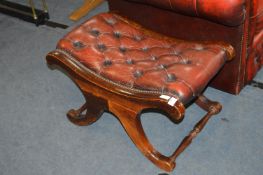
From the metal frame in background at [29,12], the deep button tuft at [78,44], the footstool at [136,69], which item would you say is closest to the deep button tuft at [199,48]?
the footstool at [136,69]

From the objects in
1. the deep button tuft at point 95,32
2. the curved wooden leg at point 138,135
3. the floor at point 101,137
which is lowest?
the floor at point 101,137

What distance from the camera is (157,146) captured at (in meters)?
1.83

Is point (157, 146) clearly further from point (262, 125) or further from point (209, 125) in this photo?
point (262, 125)

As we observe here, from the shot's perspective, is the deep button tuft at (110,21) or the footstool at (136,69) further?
the deep button tuft at (110,21)

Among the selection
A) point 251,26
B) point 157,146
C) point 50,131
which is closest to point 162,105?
point 157,146

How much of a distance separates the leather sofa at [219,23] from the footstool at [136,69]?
11 centimetres

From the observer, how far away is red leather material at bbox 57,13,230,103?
150 cm

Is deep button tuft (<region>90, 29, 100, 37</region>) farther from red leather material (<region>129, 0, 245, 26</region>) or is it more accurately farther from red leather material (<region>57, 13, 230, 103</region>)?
red leather material (<region>129, 0, 245, 26</region>)

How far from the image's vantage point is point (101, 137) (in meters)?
1.91

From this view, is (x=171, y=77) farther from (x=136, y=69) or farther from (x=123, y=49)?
(x=123, y=49)

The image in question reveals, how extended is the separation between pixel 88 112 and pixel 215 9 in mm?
761

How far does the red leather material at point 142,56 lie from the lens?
1500 millimetres

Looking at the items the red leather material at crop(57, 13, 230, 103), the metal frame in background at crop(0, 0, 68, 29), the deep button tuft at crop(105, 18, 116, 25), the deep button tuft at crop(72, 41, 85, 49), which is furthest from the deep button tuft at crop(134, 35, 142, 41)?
the metal frame in background at crop(0, 0, 68, 29)

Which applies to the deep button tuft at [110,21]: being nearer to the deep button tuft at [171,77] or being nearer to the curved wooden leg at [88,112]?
the curved wooden leg at [88,112]
